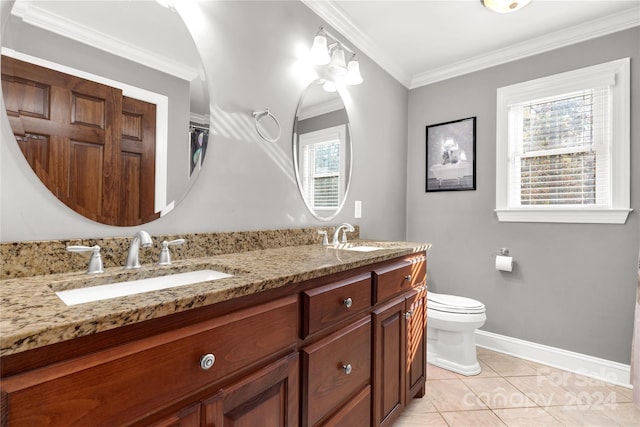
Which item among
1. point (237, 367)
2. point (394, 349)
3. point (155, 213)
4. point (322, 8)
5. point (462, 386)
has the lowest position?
point (462, 386)

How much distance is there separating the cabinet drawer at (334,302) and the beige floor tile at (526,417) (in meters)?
1.19

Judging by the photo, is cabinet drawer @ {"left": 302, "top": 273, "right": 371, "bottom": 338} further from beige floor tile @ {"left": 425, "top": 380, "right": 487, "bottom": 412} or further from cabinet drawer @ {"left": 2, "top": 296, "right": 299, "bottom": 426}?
beige floor tile @ {"left": 425, "top": 380, "right": 487, "bottom": 412}

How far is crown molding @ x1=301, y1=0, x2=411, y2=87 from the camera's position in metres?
1.94

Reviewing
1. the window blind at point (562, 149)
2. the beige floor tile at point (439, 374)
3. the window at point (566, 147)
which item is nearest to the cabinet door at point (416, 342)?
the beige floor tile at point (439, 374)

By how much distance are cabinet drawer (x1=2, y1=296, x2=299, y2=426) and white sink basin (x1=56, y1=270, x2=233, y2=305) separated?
27 centimetres

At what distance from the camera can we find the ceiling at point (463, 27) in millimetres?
1995

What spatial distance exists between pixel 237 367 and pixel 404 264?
1.06 metres

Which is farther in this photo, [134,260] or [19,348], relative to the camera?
[134,260]

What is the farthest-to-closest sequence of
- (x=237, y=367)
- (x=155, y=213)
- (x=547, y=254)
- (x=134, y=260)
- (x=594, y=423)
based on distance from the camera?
(x=547, y=254), (x=594, y=423), (x=155, y=213), (x=134, y=260), (x=237, y=367)

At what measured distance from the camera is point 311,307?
1.00 metres

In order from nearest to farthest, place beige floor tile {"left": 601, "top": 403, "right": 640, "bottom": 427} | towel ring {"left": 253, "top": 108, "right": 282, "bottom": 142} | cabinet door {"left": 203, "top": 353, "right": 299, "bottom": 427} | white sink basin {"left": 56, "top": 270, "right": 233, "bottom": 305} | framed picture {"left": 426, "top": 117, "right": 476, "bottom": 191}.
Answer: cabinet door {"left": 203, "top": 353, "right": 299, "bottom": 427}, white sink basin {"left": 56, "top": 270, "right": 233, "bottom": 305}, towel ring {"left": 253, "top": 108, "right": 282, "bottom": 142}, beige floor tile {"left": 601, "top": 403, "right": 640, "bottom": 427}, framed picture {"left": 426, "top": 117, "right": 476, "bottom": 191}

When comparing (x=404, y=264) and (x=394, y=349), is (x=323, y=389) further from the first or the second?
(x=404, y=264)

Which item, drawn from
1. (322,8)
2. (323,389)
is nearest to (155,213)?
(323,389)

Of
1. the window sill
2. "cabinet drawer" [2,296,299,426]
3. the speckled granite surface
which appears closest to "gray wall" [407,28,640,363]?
the window sill
